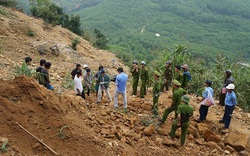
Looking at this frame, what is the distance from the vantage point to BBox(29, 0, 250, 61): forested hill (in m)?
62.0

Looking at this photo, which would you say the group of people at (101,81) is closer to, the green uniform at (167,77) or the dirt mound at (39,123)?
the dirt mound at (39,123)

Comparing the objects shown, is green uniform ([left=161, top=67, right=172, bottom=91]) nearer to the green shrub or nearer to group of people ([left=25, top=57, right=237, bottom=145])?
group of people ([left=25, top=57, right=237, bottom=145])

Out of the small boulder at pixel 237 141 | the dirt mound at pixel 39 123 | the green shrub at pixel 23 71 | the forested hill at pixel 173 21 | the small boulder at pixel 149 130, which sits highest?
the forested hill at pixel 173 21

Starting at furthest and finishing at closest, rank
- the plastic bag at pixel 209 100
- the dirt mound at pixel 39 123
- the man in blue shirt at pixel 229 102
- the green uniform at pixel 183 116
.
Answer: the plastic bag at pixel 209 100, the man in blue shirt at pixel 229 102, the green uniform at pixel 183 116, the dirt mound at pixel 39 123

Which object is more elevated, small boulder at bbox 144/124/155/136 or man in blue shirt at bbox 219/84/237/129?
man in blue shirt at bbox 219/84/237/129

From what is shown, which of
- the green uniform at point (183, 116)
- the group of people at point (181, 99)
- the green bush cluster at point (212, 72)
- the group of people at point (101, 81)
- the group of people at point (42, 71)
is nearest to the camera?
the green uniform at point (183, 116)

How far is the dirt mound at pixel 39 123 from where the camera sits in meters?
3.99

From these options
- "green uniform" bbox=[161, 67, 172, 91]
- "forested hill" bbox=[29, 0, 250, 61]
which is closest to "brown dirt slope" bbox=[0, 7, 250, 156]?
"green uniform" bbox=[161, 67, 172, 91]

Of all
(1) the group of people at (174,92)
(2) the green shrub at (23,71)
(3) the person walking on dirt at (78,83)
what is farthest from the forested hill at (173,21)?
(2) the green shrub at (23,71)

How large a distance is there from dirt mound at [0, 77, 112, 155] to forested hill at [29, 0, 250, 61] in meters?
50.1

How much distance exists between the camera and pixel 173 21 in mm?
81312

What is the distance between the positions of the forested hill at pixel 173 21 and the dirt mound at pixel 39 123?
50090 mm

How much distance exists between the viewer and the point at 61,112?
4812mm

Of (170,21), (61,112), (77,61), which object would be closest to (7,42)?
(77,61)
